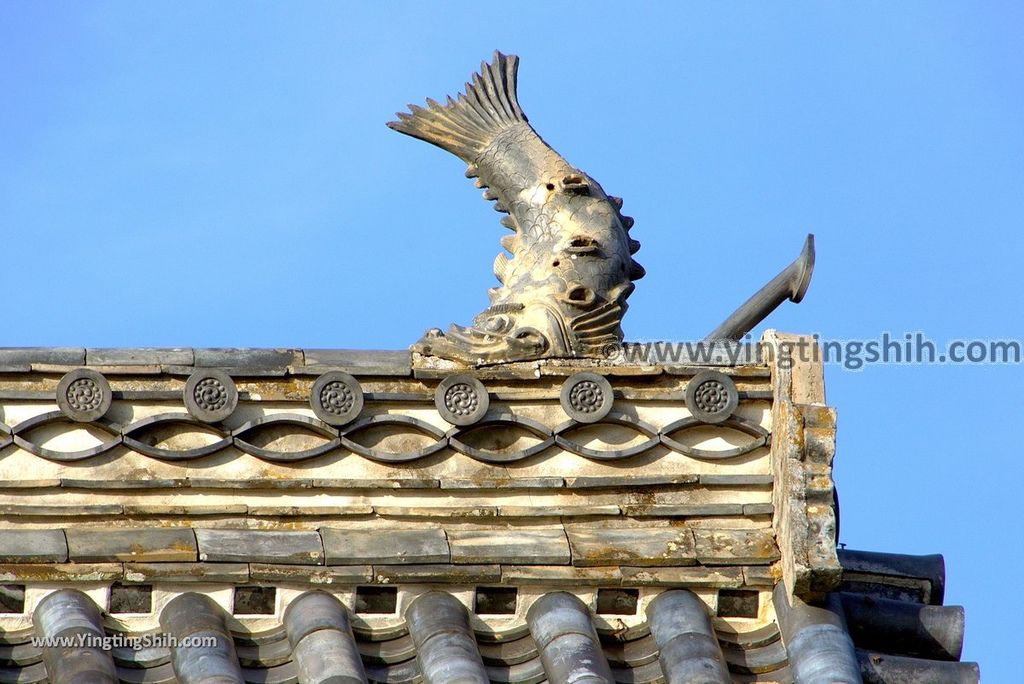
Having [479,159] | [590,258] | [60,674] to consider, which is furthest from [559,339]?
[60,674]

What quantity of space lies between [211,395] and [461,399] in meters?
1.06

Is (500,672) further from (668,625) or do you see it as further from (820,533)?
(820,533)

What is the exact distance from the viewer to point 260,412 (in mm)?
7965

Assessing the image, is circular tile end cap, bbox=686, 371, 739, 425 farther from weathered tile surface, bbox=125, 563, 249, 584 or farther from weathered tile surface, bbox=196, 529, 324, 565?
weathered tile surface, bbox=125, 563, 249, 584

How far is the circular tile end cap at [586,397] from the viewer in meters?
8.03

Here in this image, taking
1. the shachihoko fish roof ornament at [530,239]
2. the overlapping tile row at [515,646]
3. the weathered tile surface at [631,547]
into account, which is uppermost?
the shachihoko fish roof ornament at [530,239]

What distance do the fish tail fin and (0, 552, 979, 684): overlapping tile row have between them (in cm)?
257

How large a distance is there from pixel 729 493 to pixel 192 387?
7.66 feet

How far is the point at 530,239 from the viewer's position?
8.88m

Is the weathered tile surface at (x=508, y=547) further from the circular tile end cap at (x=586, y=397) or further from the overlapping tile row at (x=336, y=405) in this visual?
the circular tile end cap at (x=586, y=397)

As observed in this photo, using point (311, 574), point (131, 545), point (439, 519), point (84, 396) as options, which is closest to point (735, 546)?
point (439, 519)

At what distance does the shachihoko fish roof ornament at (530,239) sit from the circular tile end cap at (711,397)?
47 cm

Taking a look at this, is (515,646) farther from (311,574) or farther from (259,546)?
(259,546)

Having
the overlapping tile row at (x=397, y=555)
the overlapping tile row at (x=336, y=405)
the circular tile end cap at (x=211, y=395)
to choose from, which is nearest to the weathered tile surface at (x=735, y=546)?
the overlapping tile row at (x=397, y=555)
